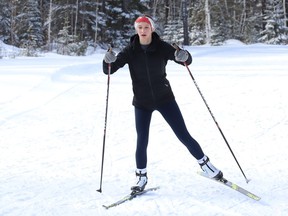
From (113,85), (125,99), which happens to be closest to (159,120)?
(125,99)

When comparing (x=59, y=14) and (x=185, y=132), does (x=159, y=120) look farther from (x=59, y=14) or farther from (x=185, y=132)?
(x=59, y=14)

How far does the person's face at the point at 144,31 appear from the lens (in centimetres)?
393

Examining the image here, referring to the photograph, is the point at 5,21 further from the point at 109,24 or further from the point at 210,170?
the point at 210,170

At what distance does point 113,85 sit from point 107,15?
17973 mm

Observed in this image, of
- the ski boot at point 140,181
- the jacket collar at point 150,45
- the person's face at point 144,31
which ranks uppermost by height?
the person's face at point 144,31

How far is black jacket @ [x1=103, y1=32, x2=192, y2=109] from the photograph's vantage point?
3982 millimetres

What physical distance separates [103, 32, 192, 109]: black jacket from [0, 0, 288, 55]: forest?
63.8 ft

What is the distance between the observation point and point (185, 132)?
4.12 meters

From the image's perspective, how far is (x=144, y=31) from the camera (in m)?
3.93

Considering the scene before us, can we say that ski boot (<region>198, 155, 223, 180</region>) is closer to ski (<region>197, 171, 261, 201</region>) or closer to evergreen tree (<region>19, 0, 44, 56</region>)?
ski (<region>197, 171, 261, 201</region>)

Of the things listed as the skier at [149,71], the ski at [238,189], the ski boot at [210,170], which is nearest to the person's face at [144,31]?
the skier at [149,71]

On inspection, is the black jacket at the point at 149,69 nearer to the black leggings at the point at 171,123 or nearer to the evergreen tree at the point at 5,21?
the black leggings at the point at 171,123

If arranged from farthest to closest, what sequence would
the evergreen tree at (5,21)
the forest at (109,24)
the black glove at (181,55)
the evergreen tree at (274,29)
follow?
1. the evergreen tree at (274,29)
2. the evergreen tree at (5,21)
3. the forest at (109,24)
4. the black glove at (181,55)

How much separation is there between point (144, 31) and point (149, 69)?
38 cm
